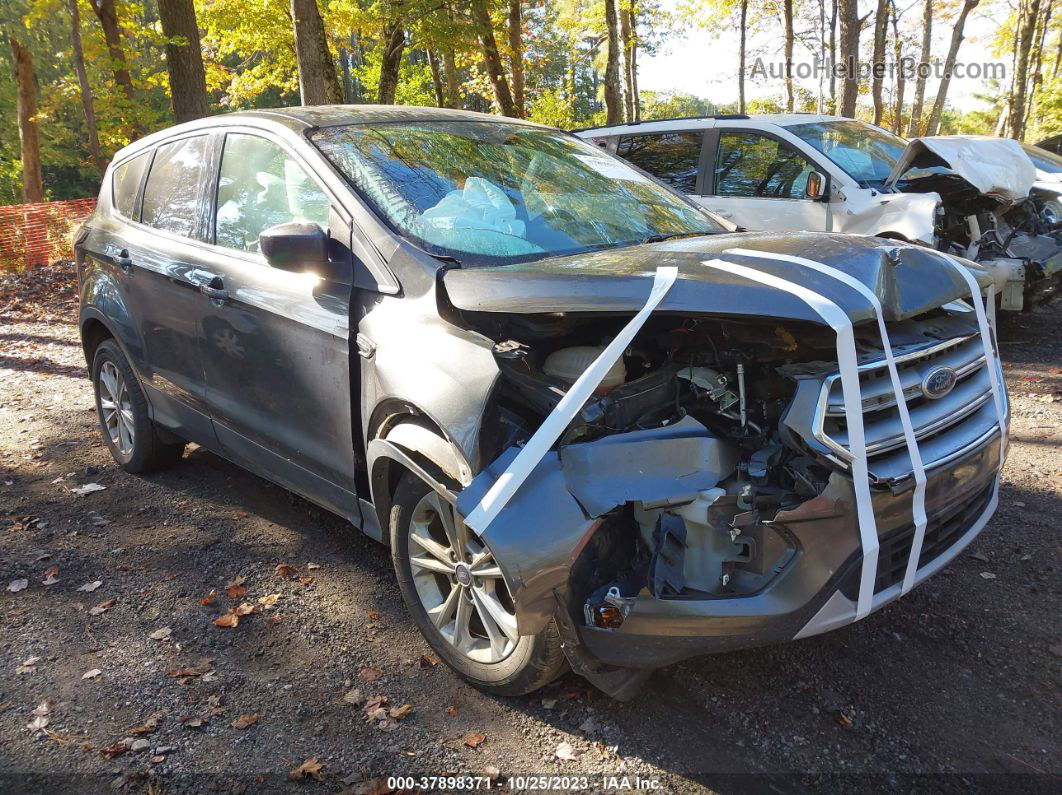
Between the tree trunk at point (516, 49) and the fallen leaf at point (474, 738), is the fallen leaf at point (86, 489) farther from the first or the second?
the tree trunk at point (516, 49)

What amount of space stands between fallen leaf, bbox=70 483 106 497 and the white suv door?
561cm

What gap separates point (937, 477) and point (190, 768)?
2.46 m

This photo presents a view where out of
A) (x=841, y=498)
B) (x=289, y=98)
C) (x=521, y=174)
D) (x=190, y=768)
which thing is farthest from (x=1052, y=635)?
(x=289, y=98)

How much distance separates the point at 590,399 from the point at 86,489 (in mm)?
3793

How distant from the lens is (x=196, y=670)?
3.05 meters

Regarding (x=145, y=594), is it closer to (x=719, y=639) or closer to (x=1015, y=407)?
(x=719, y=639)

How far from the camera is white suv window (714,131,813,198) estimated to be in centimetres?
764

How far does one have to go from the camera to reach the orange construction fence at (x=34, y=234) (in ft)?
50.3

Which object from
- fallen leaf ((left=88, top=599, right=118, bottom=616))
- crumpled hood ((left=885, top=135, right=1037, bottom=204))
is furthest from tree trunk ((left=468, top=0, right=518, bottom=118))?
fallen leaf ((left=88, top=599, right=118, bottom=616))

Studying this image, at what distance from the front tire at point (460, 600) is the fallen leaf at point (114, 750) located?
1027 millimetres

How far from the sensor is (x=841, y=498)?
2158mm

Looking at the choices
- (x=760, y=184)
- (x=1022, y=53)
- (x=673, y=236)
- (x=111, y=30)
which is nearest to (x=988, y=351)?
(x=673, y=236)

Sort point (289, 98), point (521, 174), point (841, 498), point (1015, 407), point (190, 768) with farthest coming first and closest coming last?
point (289, 98), point (1015, 407), point (521, 174), point (190, 768), point (841, 498)

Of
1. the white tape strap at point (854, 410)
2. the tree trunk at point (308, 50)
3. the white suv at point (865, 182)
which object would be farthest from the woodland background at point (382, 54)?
the white tape strap at point (854, 410)
